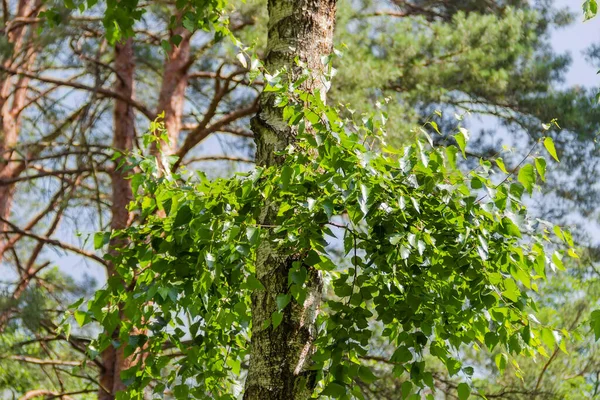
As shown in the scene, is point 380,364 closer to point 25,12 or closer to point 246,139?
point 246,139

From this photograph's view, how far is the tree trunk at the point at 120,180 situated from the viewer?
7262mm

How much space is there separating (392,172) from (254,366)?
2.53 ft

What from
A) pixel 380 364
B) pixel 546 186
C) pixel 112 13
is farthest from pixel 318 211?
pixel 546 186

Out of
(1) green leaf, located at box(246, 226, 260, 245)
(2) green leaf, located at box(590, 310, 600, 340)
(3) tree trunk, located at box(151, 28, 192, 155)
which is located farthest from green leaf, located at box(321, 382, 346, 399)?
(3) tree trunk, located at box(151, 28, 192, 155)

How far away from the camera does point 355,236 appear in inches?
115

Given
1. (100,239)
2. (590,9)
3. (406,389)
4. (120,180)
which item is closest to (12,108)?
(120,180)

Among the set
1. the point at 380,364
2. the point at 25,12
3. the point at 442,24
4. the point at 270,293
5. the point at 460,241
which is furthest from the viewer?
the point at 25,12

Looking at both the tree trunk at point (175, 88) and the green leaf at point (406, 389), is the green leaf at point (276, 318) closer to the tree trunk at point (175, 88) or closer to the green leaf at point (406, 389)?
the green leaf at point (406, 389)

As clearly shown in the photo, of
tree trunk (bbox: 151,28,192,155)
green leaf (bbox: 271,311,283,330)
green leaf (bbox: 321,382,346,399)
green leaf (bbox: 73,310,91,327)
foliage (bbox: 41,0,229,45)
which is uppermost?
tree trunk (bbox: 151,28,192,155)

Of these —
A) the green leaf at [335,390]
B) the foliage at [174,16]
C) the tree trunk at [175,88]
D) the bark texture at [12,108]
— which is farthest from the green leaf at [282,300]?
the bark texture at [12,108]

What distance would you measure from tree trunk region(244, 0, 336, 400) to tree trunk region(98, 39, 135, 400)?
13.6 ft

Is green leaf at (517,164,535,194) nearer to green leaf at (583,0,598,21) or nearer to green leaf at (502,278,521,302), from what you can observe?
green leaf at (502,278,521,302)

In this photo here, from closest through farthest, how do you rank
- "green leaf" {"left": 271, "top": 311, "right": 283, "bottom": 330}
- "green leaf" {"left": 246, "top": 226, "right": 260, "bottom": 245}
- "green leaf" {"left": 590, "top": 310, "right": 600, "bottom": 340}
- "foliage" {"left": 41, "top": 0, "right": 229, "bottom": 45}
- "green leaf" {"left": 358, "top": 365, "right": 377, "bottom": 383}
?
"green leaf" {"left": 590, "top": 310, "right": 600, "bottom": 340}, "green leaf" {"left": 246, "top": 226, "right": 260, "bottom": 245}, "green leaf" {"left": 271, "top": 311, "right": 283, "bottom": 330}, "green leaf" {"left": 358, "top": 365, "right": 377, "bottom": 383}, "foliage" {"left": 41, "top": 0, "right": 229, "bottom": 45}

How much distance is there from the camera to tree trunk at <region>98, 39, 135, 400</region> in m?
7.26
